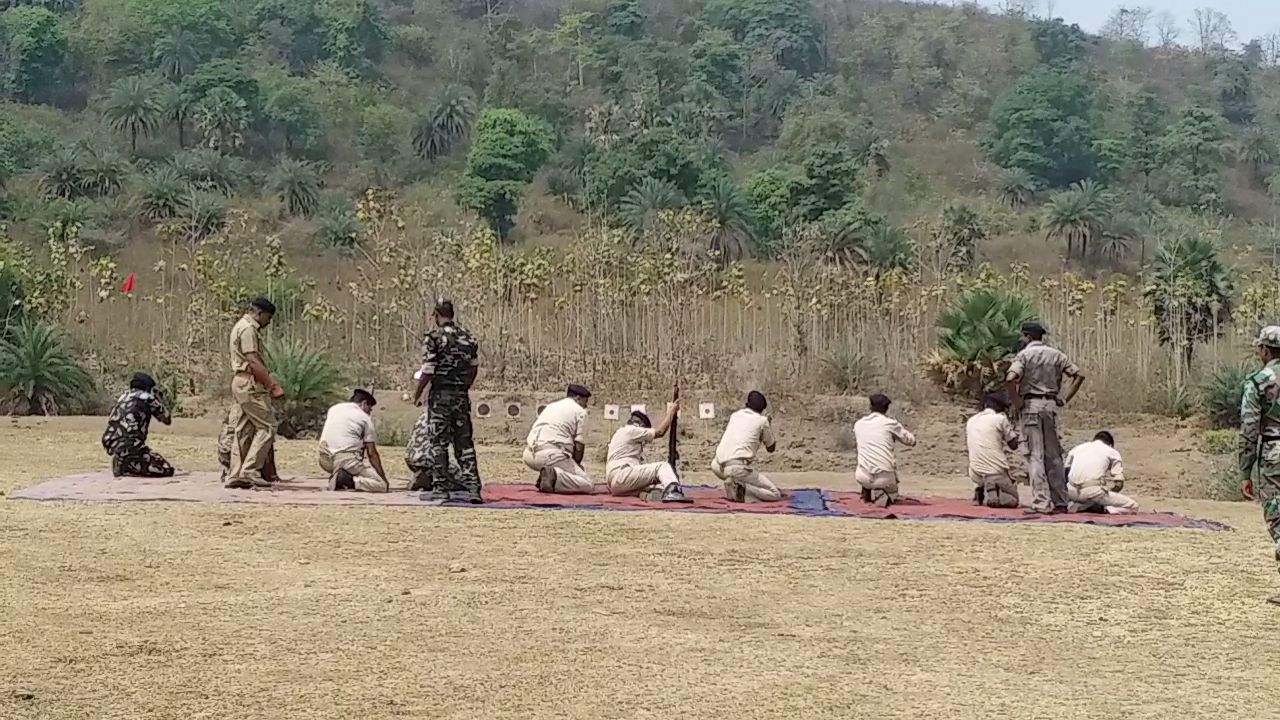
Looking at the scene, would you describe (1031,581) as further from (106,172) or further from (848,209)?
(106,172)

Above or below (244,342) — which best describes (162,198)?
above

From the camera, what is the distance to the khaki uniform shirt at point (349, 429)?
1210 centimetres

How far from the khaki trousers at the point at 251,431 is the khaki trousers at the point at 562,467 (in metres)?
2.00

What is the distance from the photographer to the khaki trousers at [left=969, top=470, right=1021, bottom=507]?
39.6 feet

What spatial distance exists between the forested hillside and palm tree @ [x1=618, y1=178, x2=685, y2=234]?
120 mm

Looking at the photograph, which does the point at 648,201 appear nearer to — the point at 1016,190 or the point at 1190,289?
the point at 1016,190

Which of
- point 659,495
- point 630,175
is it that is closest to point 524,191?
point 630,175

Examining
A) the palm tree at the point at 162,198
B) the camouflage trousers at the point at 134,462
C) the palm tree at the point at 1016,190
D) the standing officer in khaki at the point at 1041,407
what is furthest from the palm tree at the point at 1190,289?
the palm tree at the point at 1016,190

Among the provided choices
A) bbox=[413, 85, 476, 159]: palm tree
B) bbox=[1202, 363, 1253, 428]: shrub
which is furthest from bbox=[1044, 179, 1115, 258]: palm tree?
bbox=[1202, 363, 1253, 428]: shrub

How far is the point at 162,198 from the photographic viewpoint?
47406 mm

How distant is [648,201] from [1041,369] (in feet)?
116

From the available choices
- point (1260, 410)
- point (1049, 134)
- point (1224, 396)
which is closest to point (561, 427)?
point (1260, 410)

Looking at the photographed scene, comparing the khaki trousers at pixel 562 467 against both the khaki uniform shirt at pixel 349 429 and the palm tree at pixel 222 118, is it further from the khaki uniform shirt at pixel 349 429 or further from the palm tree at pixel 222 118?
the palm tree at pixel 222 118

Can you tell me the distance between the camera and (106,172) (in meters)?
50.7
